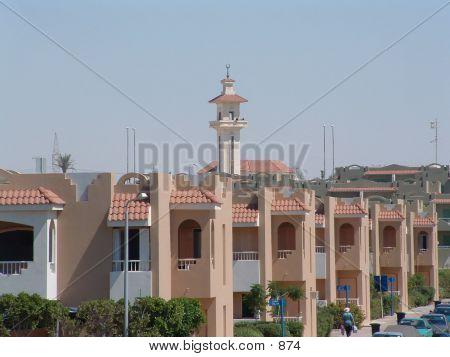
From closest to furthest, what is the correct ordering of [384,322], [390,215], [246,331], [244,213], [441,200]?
[246,331], [244,213], [384,322], [390,215], [441,200]

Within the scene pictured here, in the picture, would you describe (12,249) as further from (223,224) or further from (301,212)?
(301,212)

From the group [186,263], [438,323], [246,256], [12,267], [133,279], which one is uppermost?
[246,256]

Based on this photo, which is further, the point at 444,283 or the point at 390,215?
the point at 444,283

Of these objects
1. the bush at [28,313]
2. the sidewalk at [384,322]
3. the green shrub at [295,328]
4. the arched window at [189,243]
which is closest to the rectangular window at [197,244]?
the arched window at [189,243]

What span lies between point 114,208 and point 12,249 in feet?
10.4

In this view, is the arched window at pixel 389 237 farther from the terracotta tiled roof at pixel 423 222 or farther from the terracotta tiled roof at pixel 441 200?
the terracotta tiled roof at pixel 441 200

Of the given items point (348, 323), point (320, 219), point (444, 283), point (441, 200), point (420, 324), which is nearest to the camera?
point (420, 324)

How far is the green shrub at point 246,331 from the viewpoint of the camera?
37.0 m

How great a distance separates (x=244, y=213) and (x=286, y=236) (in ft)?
9.31

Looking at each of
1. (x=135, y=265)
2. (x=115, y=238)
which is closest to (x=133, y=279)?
(x=135, y=265)

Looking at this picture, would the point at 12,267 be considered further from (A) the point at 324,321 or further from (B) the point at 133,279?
(A) the point at 324,321

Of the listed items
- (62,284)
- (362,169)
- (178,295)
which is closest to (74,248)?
(62,284)

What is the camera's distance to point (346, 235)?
56.7 metres

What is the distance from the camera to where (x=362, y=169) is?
122438 mm
